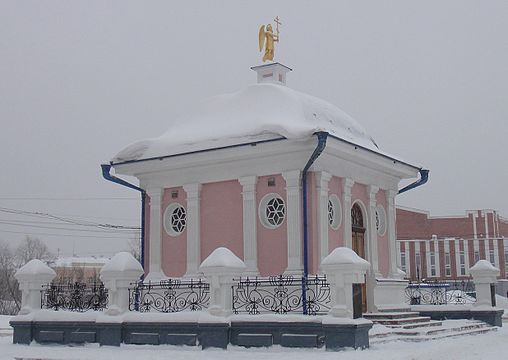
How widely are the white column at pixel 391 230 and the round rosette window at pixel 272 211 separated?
4239 millimetres

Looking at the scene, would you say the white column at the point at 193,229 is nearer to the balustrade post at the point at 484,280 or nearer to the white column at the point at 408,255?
the balustrade post at the point at 484,280

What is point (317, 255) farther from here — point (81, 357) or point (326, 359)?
point (81, 357)

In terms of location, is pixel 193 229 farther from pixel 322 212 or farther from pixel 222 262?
pixel 222 262

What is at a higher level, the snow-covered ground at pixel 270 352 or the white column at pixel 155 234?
the white column at pixel 155 234

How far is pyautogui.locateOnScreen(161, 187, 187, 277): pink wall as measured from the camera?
17828 millimetres

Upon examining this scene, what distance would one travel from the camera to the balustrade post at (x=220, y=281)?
1355 centimetres

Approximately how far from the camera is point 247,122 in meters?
17.2

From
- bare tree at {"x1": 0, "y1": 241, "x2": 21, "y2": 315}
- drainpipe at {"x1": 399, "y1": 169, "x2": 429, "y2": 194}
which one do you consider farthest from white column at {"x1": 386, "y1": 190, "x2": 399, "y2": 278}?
bare tree at {"x1": 0, "y1": 241, "x2": 21, "y2": 315}

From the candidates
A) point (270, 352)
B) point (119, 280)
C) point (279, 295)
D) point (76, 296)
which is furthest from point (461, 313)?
point (76, 296)

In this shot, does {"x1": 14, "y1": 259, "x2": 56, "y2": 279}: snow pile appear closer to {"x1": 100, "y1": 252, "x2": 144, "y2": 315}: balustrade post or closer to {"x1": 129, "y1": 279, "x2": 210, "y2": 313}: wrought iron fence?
{"x1": 129, "y1": 279, "x2": 210, "y2": 313}: wrought iron fence

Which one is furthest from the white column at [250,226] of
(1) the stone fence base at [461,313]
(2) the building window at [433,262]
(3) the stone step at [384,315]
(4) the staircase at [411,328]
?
(2) the building window at [433,262]

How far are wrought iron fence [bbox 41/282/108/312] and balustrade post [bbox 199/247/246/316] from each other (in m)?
3.48

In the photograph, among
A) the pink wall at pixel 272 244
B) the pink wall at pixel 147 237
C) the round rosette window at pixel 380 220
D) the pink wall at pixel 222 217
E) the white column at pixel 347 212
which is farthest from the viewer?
the round rosette window at pixel 380 220

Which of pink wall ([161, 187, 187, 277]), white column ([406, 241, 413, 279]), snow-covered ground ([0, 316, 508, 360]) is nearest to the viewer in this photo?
snow-covered ground ([0, 316, 508, 360])
